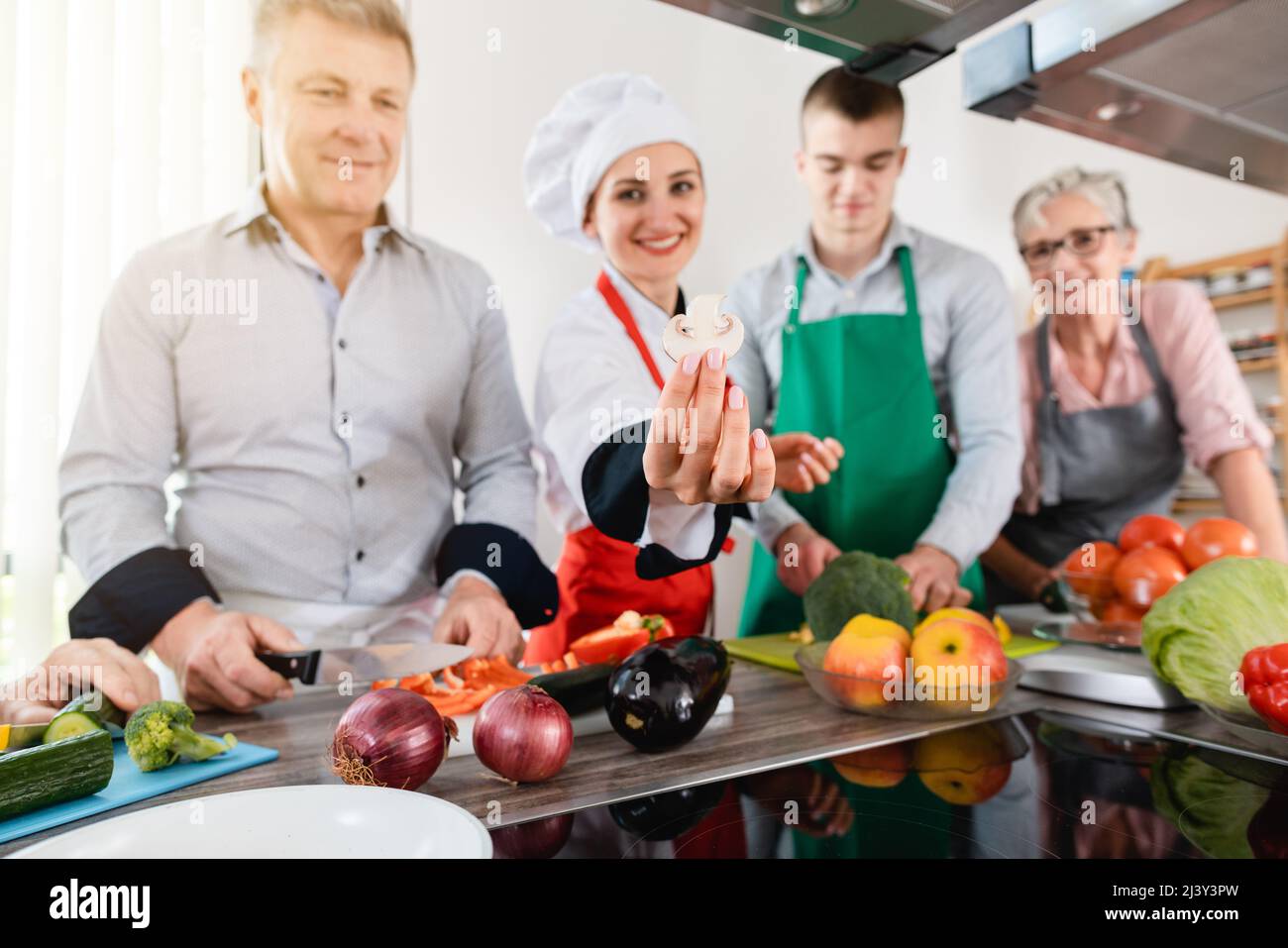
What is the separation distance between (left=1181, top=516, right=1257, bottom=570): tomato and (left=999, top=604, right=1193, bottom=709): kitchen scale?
8.0 inches

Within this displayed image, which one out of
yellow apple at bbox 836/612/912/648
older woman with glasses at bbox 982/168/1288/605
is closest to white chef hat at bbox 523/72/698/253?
yellow apple at bbox 836/612/912/648

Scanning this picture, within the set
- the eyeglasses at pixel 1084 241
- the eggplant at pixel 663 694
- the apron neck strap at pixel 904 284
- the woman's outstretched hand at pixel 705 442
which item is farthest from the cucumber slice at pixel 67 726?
the eyeglasses at pixel 1084 241

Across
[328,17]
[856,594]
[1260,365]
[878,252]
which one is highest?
[328,17]

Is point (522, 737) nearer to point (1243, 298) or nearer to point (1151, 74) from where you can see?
point (1151, 74)

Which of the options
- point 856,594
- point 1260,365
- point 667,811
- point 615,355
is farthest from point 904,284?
point 1260,365

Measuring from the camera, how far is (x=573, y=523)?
154cm

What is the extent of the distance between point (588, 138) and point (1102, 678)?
3.95 ft

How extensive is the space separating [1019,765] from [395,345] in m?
1.10

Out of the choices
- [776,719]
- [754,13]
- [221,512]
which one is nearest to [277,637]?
[221,512]

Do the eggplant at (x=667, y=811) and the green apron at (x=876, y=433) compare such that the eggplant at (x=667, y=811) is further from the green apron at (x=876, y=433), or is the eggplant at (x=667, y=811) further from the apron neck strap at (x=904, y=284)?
the apron neck strap at (x=904, y=284)

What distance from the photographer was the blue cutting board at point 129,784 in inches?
24.3

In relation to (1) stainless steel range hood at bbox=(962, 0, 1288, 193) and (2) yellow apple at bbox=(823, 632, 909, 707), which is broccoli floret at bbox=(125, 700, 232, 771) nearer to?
(2) yellow apple at bbox=(823, 632, 909, 707)

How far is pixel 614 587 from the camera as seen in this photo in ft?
4.84
